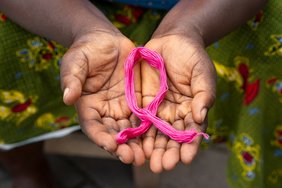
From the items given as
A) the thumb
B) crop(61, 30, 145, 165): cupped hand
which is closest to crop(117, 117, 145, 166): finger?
crop(61, 30, 145, 165): cupped hand

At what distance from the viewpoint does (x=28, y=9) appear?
0.98m

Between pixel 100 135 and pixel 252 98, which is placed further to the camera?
pixel 252 98

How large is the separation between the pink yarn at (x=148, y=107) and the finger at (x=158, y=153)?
0.02 metres

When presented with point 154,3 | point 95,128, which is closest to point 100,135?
point 95,128

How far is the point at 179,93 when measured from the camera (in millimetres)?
877

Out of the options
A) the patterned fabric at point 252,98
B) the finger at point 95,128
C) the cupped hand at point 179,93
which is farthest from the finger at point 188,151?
the patterned fabric at point 252,98

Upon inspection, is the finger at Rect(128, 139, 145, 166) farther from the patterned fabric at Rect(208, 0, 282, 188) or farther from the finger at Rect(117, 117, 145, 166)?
the patterned fabric at Rect(208, 0, 282, 188)

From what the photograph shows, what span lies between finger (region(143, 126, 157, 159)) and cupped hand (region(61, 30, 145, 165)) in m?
0.01

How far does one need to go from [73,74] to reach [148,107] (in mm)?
171

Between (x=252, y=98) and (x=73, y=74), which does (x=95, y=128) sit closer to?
(x=73, y=74)

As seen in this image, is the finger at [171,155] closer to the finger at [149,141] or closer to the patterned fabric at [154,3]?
the finger at [149,141]

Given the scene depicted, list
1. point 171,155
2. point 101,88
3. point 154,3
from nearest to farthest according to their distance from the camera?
point 171,155 → point 101,88 → point 154,3

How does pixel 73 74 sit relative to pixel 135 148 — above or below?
above

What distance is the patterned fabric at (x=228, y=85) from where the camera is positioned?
1004mm
